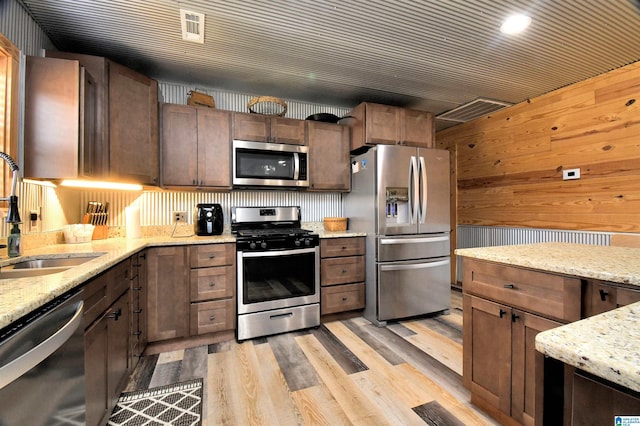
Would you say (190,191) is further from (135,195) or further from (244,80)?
(244,80)

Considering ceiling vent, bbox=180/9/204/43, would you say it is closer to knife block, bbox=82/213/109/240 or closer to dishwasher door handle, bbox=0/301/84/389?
knife block, bbox=82/213/109/240

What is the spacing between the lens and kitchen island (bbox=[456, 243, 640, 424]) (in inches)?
18.1

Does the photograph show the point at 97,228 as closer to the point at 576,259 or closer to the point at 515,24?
the point at 576,259

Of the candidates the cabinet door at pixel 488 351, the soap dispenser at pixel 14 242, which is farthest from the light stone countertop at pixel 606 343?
the soap dispenser at pixel 14 242

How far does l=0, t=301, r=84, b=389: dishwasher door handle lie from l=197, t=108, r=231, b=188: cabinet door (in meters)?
1.78

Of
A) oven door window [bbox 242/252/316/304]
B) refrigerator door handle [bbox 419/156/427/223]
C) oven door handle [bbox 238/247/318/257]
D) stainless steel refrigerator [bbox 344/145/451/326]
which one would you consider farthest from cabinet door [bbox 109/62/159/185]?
refrigerator door handle [bbox 419/156/427/223]

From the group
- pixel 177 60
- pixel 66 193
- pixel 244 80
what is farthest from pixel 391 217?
pixel 66 193

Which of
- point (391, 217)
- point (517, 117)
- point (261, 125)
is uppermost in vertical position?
point (517, 117)

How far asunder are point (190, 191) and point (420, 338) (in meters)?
2.69

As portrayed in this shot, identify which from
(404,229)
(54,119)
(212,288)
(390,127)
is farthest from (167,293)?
(390,127)

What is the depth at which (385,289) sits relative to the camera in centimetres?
282

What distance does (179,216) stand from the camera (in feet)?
9.52

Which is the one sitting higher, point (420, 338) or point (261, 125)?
point (261, 125)

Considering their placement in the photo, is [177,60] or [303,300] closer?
[177,60]
